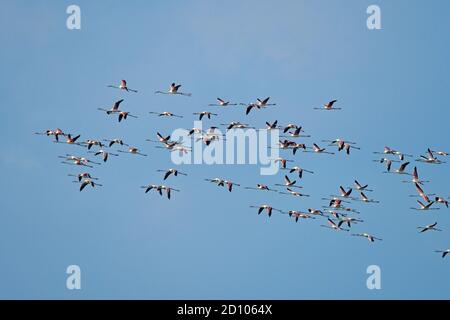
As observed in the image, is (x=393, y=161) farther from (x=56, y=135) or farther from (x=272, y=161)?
(x=56, y=135)

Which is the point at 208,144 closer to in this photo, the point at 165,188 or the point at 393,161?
the point at 165,188

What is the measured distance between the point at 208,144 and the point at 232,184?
339 cm

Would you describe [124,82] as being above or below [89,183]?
above

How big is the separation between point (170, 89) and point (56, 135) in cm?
893

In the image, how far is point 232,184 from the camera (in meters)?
102

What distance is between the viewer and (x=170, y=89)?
102312 millimetres

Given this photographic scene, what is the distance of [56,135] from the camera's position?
103125 millimetres
